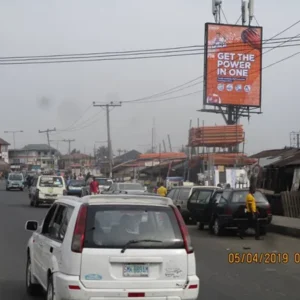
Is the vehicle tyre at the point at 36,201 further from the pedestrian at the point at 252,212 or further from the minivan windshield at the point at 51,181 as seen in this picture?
the pedestrian at the point at 252,212

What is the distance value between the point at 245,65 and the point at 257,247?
33.1 meters

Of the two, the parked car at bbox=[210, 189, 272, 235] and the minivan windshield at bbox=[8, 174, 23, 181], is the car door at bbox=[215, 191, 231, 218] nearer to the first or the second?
the parked car at bbox=[210, 189, 272, 235]

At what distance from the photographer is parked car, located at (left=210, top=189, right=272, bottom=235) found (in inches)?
738

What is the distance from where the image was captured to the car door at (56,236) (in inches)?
283

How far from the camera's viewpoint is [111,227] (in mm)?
6906

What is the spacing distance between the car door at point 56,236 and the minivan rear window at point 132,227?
0.50 metres

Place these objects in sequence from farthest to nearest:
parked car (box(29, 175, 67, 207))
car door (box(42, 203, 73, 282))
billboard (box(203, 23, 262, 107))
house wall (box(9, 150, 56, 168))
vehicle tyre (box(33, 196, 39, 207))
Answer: house wall (box(9, 150, 56, 168))
billboard (box(203, 23, 262, 107))
parked car (box(29, 175, 67, 207))
vehicle tyre (box(33, 196, 39, 207))
car door (box(42, 203, 73, 282))

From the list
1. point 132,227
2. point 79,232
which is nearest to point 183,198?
point 132,227

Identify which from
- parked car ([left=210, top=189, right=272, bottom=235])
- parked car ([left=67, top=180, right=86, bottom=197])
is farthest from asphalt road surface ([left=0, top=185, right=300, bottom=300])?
parked car ([left=67, top=180, right=86, bottom=197])

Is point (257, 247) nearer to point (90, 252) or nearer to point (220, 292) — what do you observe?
point (220, 292)

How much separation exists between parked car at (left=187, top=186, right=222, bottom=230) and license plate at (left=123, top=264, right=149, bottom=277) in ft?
45.8
